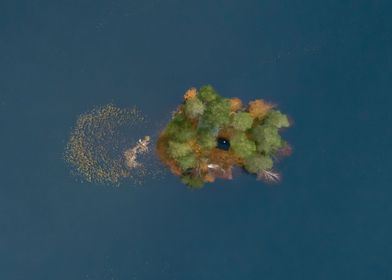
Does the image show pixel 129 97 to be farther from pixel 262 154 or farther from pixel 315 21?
pixel 315 21

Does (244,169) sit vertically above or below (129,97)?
below

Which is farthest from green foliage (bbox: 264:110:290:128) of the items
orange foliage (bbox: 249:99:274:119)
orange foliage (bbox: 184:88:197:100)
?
orange foliage (bbox: 184:88:197:100)

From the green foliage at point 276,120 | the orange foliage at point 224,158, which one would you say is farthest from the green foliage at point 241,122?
the orange foliage at point 224,158

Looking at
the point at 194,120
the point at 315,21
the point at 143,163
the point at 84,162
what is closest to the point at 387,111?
the point at 315,21

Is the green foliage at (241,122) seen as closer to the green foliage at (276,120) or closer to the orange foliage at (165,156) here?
the green foliage at (276,120)

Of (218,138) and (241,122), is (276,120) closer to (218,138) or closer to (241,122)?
(241,122)

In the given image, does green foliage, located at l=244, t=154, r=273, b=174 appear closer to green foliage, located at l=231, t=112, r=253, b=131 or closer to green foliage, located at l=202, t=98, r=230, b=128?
green foliage, located at l=231, t=112, r=253, b=131
